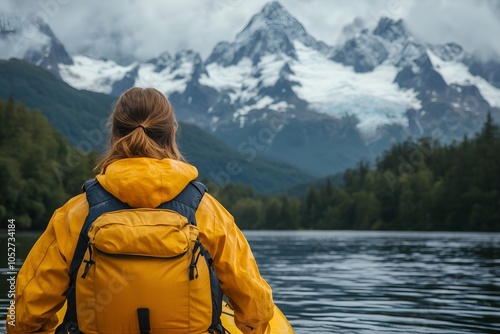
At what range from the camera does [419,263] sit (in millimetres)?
36594

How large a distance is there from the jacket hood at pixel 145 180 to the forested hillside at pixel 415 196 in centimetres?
10571

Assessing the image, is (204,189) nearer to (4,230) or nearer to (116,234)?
(116,234)

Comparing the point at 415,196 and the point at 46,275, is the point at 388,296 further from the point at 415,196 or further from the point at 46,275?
the point at 415,196

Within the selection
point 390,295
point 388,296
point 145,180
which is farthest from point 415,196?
point 145,180

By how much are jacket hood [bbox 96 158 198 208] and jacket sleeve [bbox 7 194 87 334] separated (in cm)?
42

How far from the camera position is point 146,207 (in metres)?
5.41

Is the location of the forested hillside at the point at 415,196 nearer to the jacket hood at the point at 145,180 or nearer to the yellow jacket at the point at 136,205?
the yellow jacket at the point at 136,205

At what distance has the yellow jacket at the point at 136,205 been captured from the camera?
536cm

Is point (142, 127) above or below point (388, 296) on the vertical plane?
above

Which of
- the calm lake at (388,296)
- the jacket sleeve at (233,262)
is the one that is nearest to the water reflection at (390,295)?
the calm lake at (388,296)

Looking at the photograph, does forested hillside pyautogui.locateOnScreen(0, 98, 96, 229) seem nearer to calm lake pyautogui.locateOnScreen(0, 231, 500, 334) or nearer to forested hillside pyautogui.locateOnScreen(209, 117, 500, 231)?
calm lake pyautogui.locateOnScreen(0, 231, 500, 334)

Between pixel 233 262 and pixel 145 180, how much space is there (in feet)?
2.64

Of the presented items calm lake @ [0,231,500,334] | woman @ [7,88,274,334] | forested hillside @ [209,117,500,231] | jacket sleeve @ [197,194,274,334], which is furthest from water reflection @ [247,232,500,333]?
forested hillside @ [209,117,500,231]

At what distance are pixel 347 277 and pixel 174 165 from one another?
78.9ft
